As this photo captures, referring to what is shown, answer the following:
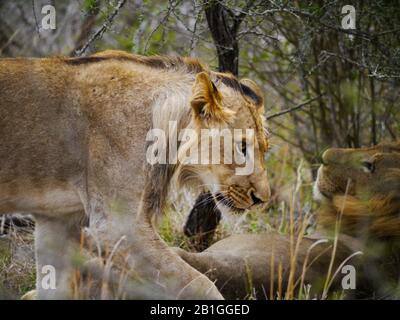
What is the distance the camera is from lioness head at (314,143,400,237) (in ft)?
19.2

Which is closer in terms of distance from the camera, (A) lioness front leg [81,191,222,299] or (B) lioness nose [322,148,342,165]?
(A) lioness front leg [81,191,222,299]

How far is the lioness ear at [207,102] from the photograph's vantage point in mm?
4309

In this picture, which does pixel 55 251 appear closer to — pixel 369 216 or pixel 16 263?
pixel 16 263

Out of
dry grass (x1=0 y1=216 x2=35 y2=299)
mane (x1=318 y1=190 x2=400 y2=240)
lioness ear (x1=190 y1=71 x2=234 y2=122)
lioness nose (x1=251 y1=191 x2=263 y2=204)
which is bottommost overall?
dry grass (x1=0 y1=216 x2=35 y2=299)

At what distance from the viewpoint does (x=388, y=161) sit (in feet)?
19.7

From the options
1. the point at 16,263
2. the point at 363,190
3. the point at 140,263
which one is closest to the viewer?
the point at 140,263

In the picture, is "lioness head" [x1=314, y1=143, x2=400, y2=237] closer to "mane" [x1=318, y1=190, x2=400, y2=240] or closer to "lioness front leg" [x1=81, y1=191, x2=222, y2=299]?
"mane" [x1=318, y1=190, x2=400, y2=240]

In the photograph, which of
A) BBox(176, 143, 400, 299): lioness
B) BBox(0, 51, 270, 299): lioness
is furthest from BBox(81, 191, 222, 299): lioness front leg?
BBox(176, 143, 400, 299): lioness

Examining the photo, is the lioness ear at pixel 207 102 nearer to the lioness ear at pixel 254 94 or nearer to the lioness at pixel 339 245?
the lioness ear at pixel 254 94

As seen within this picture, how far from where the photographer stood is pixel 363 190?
19.6 ft

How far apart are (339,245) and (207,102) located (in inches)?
78.0

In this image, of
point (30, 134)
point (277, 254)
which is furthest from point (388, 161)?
point (30, 134)

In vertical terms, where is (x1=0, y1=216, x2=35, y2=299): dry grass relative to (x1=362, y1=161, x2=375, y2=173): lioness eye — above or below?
below

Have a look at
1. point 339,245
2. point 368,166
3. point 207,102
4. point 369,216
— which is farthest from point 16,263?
point 368,166
